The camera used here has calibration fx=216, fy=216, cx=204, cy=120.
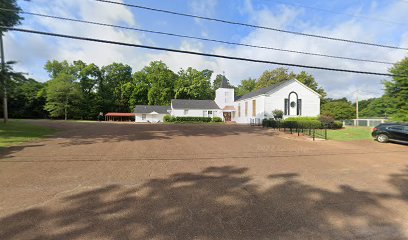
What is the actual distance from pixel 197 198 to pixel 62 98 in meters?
58.0

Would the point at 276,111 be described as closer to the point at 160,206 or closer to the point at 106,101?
the point at 160,206

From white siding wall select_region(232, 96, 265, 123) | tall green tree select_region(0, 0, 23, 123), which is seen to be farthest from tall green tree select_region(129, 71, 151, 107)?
tall green tree select_region(0, 0, 23, 123)

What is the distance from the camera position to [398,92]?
18.6 metres

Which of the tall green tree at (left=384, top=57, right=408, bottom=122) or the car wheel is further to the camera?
the tall green tree at (left=384, top=57, right=408, bottom=122)

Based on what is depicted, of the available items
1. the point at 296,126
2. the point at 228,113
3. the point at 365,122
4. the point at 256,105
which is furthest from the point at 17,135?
the point at 365,122

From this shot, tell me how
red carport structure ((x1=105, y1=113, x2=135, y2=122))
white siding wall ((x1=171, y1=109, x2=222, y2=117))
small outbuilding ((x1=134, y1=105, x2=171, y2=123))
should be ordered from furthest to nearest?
red carport structure ((x1=105, y1=113, x2=135, y2=122)) < small outbuilding ((x1=134, y1=105, x2=171, y2=123)) < white siding wall ((x1=171, y1=109, x2=222, y2=117))

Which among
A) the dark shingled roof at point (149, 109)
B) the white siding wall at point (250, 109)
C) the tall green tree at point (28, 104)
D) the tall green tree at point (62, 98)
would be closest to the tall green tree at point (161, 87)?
the dark shingled roof at point (149, 109)

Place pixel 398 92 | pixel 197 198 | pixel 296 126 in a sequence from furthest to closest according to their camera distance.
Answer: pixel 296 126 < pixel 398 92 < pixel 197 198

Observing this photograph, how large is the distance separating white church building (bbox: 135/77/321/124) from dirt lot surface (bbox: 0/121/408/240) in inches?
1001

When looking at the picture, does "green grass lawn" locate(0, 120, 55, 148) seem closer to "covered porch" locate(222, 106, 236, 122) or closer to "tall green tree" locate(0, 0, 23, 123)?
"tall green tree" locate(0, 0, 23, 123)

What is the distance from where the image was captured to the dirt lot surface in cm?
360

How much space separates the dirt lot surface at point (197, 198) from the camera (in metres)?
3.60

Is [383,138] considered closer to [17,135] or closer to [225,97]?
[17,135]

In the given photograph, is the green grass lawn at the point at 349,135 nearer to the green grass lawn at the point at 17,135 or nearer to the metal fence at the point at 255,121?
the metal fence at the point at 255,121
